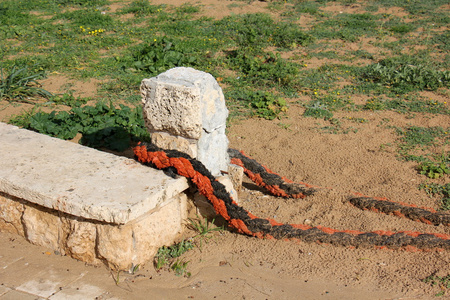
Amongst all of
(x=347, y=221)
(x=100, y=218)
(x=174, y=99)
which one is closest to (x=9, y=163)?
(x=100, y=218)

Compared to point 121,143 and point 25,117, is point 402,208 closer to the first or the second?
point 121,143

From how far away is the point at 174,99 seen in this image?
11.7ft

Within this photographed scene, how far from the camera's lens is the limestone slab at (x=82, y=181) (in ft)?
10.8

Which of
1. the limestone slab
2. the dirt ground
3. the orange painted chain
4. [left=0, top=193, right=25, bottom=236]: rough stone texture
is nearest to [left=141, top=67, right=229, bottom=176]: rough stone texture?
the orange painted chain

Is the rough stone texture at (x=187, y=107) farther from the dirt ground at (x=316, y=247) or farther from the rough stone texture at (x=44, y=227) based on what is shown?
the rough stone texture at (x=44, y=227)

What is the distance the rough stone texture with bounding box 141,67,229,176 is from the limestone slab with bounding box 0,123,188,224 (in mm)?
353

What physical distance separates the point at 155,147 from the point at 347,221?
1704 mm

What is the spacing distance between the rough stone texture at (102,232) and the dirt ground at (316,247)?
0.12 metres

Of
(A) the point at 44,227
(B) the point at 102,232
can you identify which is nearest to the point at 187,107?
(B) the point at 102,232

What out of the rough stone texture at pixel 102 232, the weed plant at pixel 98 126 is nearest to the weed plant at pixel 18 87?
the weed plant at pixel 98 126

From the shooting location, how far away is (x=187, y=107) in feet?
11.6

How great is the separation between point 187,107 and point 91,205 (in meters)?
0.97

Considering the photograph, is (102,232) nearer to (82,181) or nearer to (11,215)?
(82,181)

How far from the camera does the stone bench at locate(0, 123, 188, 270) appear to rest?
335 cm
